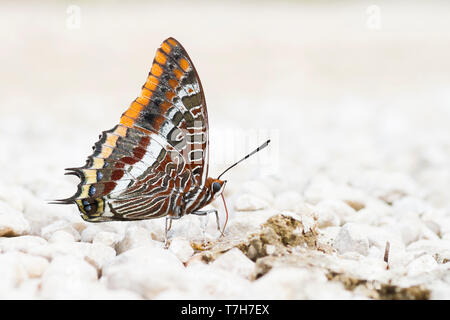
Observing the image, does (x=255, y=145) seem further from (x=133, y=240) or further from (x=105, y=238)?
(x=133, y=240)

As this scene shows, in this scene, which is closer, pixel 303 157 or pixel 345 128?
pixel 303 157

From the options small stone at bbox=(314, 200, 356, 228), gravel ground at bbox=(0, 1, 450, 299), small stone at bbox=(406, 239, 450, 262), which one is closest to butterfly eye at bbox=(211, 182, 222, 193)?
gravel ground at bbox=(0, 1, 450, 299)

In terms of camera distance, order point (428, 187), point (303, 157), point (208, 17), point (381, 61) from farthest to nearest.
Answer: point (208, 17) → point (381, 61) → point (303, 157) → point (428, 187)

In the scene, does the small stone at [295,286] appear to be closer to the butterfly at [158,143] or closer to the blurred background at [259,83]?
the butterfly at [158,143]

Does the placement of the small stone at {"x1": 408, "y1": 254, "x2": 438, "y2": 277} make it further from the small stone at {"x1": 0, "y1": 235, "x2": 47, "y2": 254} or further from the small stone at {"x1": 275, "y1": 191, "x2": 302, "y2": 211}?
the small stone at {"x1": 0, "y1": 235, "x2": 47, "y2": 254}

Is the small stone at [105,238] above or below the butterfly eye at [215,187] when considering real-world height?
below

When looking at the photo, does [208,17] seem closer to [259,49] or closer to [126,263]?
[259,49]

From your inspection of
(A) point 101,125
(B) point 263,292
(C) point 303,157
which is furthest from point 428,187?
(A) point 101,125

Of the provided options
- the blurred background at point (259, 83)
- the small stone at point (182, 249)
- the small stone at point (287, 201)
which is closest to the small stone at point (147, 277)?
the small stone at point (182, 249)
